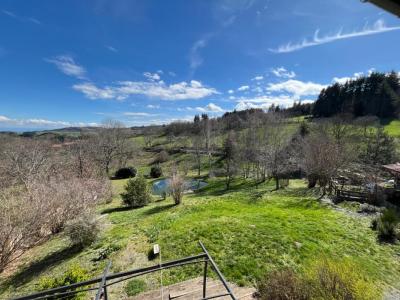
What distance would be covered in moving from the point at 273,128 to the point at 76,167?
2781cm

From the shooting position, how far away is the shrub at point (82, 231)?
371 inches

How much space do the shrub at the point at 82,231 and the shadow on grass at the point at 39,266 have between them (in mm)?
342

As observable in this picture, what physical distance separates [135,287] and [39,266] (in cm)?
513

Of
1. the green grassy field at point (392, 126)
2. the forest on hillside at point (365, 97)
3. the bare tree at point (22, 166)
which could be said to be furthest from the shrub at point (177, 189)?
the forest on hillside at point (365, 97)

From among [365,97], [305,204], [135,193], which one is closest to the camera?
[305,204]

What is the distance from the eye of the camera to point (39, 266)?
28.5ft

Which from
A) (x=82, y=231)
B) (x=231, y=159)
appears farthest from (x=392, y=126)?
(x=82, y=231)

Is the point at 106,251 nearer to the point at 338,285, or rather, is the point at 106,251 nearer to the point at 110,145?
the point at 338,285

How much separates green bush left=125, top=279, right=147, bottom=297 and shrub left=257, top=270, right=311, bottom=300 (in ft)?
11.5

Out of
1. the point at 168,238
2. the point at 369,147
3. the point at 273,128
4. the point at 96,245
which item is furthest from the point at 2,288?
the point at 369,147

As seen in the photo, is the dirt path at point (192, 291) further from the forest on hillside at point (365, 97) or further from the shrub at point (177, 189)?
the forest on hillside at point (365, 97)

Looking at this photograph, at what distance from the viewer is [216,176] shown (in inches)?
1405

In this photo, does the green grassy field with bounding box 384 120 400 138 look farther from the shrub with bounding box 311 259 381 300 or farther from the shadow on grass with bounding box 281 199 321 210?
the shrub with bounding box 311 259 381 300

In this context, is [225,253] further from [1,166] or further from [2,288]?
[1,166]
